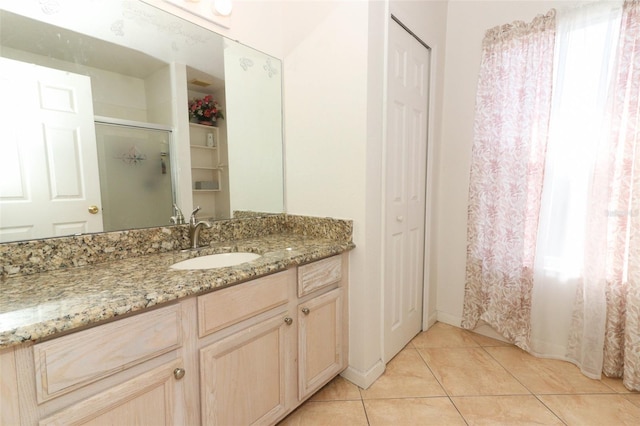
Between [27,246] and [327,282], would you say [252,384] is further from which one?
[27,246]

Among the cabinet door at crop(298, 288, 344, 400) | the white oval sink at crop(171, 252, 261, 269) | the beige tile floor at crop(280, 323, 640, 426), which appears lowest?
the beige tile floor at crop(280, 323, 640, 426)

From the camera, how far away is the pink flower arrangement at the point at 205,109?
59.8 inches

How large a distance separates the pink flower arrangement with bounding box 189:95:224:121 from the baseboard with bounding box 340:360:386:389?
1599mm

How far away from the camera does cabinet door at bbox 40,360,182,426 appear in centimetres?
76

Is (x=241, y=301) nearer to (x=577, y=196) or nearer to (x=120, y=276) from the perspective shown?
(x=120, y=276)

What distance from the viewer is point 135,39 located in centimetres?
131

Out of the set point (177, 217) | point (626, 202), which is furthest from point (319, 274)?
point (626, 202)

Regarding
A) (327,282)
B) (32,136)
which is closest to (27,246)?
(32,136)

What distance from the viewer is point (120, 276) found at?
1.01m

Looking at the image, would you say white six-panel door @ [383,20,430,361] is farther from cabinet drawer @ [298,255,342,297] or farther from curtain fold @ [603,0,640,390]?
curtain fold @ [603,0,640,390]

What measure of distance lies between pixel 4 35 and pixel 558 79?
2.60 metres

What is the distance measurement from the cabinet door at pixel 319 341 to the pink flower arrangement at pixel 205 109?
3.57 ft

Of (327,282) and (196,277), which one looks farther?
(327,282)

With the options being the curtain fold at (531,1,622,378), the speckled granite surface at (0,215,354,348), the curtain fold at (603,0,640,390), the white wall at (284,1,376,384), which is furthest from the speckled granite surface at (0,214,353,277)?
the curtain fold at (603,0,640,390)
